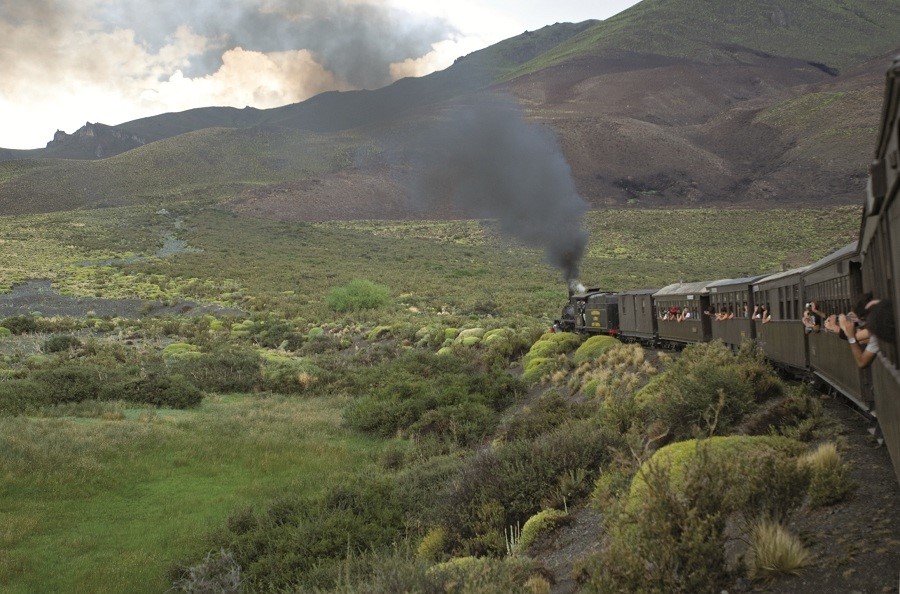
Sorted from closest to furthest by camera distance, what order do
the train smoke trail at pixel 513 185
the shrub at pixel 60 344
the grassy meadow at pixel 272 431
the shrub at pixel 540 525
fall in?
the shrub at pixel 540 525 → the grassy meadow at pixel 272 431 → the shrub at pixel 60 344 → the train smoke trail at pixel 513 185

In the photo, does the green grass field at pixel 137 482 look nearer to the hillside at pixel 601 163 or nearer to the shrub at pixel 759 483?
the shrub at pixel 759 483

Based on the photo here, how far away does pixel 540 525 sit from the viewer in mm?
11453

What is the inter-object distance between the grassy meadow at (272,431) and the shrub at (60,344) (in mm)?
131

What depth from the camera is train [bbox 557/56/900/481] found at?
19.4 feet

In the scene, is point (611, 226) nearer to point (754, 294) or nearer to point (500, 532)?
point (754, 294)

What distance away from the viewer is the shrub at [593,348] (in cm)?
2844

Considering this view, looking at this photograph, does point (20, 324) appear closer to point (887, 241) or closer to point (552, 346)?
point (552, 346)

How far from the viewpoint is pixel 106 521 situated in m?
15.8

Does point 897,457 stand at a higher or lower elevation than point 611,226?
lower

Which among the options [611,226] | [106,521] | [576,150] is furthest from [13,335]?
[576,150]

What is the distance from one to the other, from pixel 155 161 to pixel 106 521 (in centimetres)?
16186

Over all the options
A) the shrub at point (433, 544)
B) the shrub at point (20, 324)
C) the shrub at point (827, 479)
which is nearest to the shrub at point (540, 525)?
the shrub at point (433, 544)

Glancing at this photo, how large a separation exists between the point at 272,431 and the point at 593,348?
1200cm

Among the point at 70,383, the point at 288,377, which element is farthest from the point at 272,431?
the point at 288,377
